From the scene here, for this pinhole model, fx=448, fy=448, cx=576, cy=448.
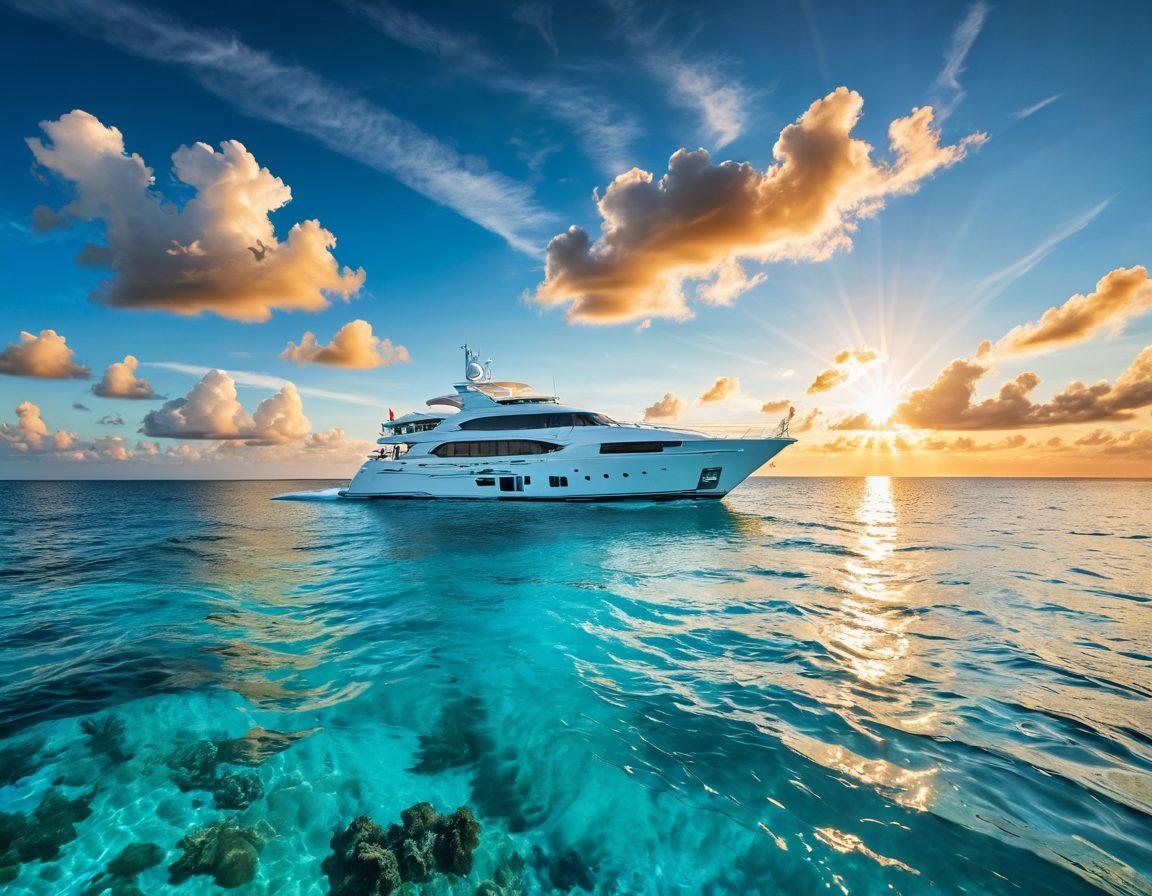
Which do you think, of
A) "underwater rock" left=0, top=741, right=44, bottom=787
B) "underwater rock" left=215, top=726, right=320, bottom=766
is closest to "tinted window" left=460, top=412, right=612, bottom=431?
"underwater rock" left=215, top=726, right=320, bottom=766

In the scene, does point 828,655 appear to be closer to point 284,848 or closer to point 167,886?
point 284,848

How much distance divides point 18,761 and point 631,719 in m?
5.64

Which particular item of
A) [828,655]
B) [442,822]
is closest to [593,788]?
[442,822]

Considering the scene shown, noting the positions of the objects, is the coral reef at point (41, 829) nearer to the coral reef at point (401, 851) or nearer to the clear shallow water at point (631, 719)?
the clear shallow water at point (631, 719)

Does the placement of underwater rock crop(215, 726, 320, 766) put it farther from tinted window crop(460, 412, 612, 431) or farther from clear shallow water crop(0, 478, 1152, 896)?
tinted window crop(460, 412, 612, 431)

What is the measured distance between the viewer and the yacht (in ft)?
87.2

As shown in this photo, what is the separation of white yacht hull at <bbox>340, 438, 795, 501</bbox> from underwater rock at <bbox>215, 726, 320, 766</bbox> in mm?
22777

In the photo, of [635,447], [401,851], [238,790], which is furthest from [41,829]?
[635,447]

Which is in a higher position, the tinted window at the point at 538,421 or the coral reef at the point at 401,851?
the tinted window at the point at 538,421

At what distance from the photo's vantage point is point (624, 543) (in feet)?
53.4

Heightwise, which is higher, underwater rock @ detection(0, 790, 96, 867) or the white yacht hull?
the white yacht hull

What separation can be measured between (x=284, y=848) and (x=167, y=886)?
0.64 m

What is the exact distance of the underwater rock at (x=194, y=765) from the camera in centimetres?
375

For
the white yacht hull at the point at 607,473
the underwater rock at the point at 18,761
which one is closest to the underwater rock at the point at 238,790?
the underwater rock at the point at 18,761
